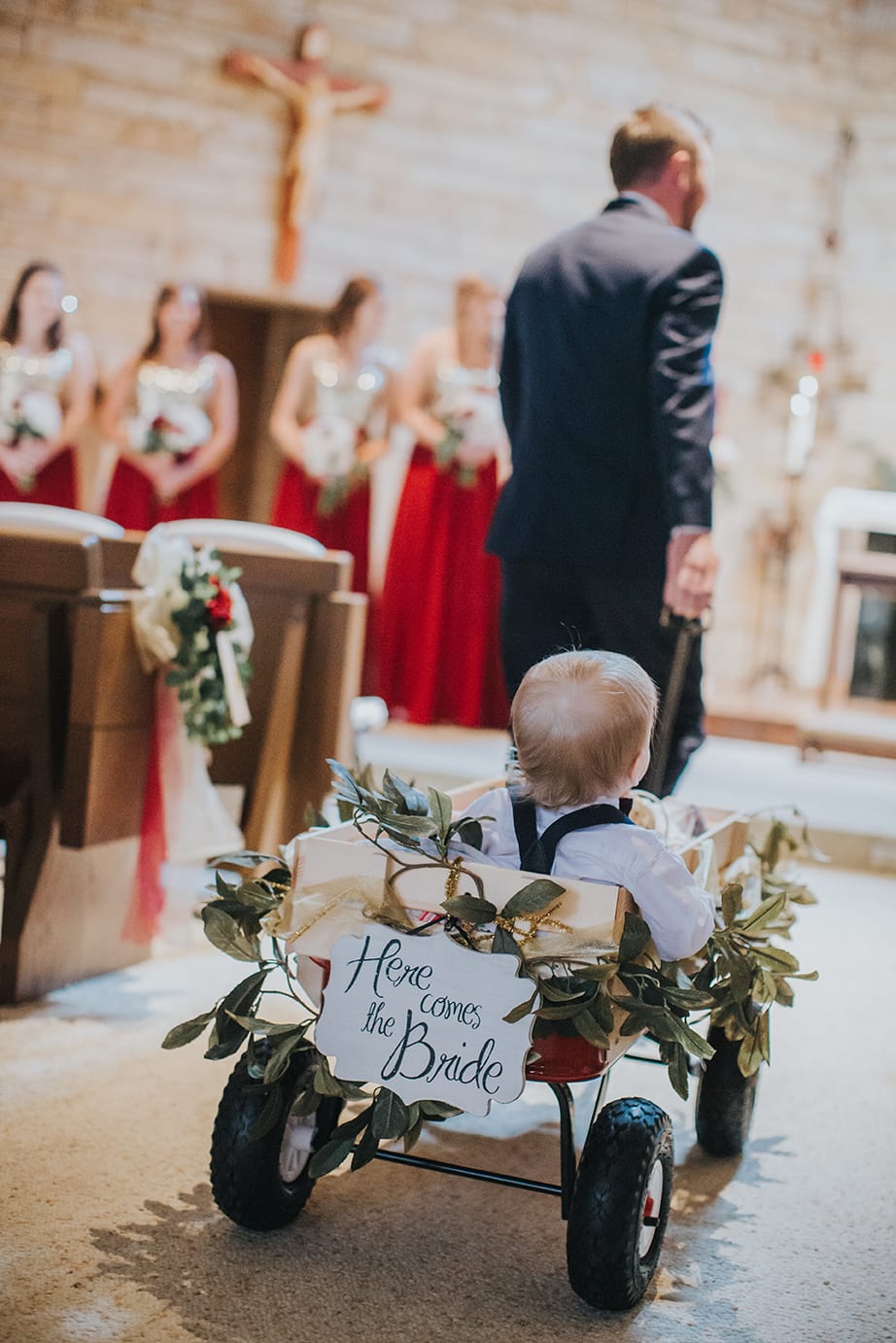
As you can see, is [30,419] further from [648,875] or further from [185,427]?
[648,875]

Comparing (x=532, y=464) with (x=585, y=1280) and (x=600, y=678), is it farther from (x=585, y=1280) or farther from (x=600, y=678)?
(x=585, y=1280)

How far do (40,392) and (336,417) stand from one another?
1.47 metres

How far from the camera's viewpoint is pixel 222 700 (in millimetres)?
3191

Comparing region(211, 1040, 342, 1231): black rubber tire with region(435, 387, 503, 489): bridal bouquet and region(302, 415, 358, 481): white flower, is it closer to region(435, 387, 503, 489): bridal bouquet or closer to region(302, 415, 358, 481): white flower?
region(435, 387, 503, 489): bridal bouquet

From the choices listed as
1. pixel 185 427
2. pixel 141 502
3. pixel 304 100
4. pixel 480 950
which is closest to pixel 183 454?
pixel 185 427

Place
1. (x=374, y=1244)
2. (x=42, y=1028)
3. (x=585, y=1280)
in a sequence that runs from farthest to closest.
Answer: (x=42, y=1028) → (x=374, y=1244) → (x=585, y=1280)

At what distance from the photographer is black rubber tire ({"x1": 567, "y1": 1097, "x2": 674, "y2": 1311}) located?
179 cm

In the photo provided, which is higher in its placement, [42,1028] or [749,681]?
[749,681]

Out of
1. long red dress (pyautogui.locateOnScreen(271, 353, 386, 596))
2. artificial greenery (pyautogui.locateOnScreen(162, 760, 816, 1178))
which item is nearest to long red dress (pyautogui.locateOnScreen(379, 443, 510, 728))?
long red dress (pyautogui.locateOnScreen(271, 353, 386, 596))

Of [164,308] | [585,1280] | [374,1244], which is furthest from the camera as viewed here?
[164,308]

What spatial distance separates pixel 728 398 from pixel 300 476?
3.05m

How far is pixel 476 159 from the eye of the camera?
8.18m

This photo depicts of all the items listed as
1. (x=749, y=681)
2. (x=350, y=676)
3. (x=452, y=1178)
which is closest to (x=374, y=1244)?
(x=452, y=1178)

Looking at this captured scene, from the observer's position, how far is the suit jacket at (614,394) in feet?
9.14
